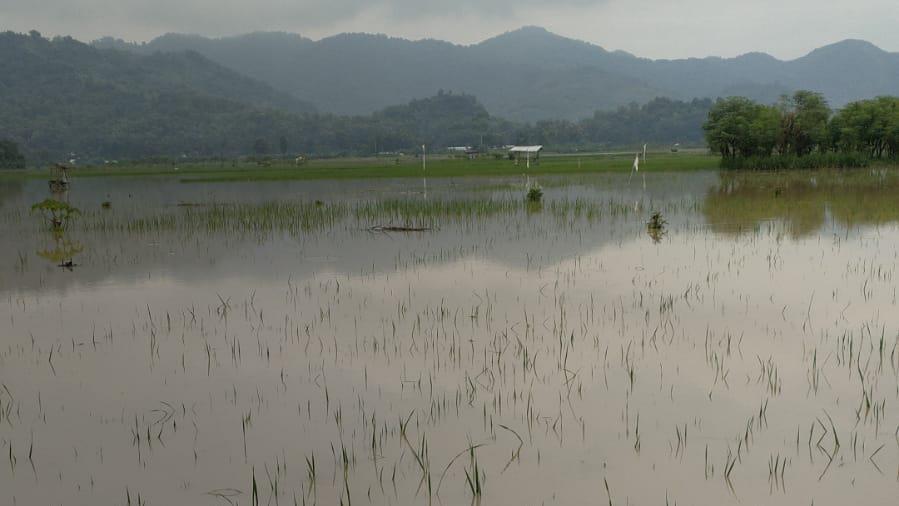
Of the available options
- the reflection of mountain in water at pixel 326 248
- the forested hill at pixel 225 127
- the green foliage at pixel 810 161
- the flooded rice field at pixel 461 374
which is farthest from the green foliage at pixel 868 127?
the forested hill at pixel 225 127

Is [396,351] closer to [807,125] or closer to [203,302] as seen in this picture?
[203,302]

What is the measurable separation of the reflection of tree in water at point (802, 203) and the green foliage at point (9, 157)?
8946cm

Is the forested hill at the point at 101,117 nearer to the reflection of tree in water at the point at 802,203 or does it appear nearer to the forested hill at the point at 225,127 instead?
the forested hill at the point at 225,127

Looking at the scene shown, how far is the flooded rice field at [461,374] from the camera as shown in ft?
15.8

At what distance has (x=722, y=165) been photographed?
45344 millimetres

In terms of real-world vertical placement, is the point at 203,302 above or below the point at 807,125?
below

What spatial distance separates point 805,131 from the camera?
42.6 metres

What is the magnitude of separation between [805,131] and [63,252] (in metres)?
39.7

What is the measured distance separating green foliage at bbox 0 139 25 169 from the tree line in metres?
84.7

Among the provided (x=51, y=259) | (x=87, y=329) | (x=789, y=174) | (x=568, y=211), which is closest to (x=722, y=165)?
(x=789, y=174)

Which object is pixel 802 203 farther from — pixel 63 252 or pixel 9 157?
pixel 9 157

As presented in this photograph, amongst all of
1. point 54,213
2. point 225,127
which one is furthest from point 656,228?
point 225,127

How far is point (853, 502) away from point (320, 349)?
5144 mm

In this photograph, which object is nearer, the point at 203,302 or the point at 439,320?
the point at 439,320
